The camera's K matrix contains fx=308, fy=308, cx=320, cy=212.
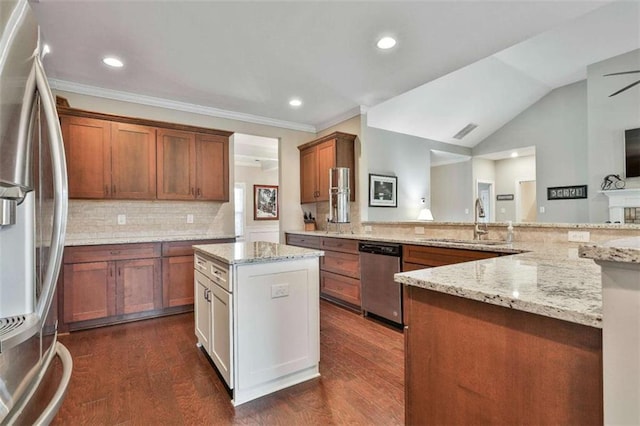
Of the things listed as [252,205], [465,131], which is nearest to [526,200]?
[465,131]

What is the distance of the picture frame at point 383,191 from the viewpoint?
565 centimetres

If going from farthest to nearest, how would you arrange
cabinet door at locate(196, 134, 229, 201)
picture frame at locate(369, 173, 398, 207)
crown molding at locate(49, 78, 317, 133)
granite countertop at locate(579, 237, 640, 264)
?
1. picture frame at locate(369, 173, 398, 207)
2. cabinet door at locate(196, 134, 229, 201)
3. crown molding at locate(49, 78, 317, 133)
4. granite countertop at locate(579, 237, 640, 264)

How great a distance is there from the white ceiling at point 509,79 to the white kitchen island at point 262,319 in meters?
3.68

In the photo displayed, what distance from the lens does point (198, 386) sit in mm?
2062

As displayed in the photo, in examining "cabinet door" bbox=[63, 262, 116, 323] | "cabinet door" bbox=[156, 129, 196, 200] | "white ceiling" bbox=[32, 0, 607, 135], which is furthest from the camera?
"cabinet door" bbox=[156, 129, 196, 200]

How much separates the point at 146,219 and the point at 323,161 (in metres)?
2.48

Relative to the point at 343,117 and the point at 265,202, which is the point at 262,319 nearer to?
the point at 343,117

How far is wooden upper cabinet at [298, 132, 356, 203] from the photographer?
434 centimetres

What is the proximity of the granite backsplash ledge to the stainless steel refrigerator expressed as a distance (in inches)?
134

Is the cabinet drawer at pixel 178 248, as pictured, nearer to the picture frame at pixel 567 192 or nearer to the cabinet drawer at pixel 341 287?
the cabinet drawer at pixel 341 287

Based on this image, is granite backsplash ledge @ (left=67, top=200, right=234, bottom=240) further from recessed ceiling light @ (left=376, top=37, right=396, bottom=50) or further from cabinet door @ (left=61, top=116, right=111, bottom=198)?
recessed ceiling light @ (left=376, top=37, right=396, bottom=50)

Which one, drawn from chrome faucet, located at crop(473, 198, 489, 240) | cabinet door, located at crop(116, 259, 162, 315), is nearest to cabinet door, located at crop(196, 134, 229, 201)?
cabinet door, located at crop(116, 259, 162, 315)

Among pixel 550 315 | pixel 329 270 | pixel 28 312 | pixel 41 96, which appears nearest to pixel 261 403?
pixel 28 312

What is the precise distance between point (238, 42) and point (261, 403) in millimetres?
2777
